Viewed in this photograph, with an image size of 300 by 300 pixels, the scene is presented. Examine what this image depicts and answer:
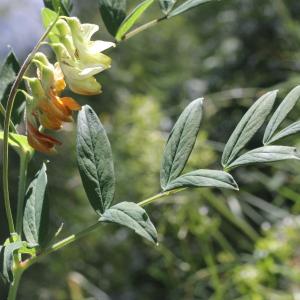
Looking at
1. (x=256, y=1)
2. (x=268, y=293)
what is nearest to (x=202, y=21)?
(x=256, y=1)

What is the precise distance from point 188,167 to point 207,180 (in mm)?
704

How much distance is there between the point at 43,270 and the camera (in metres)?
1.61

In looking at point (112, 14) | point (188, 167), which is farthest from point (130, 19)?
point (188, 167)

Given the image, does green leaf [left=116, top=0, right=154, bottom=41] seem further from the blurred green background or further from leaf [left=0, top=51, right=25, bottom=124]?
the blurred green background

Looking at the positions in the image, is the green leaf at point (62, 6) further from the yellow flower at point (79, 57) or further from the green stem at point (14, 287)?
the green stem at point (14, 287)

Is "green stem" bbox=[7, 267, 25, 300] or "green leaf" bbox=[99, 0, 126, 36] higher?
"green leaf" bbox=[99, 0, 126, 36]

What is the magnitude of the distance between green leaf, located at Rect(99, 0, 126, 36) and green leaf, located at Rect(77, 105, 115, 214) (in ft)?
0.23

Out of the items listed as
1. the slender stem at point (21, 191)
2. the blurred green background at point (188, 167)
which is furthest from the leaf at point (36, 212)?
the blurred green background at point (188, 167)

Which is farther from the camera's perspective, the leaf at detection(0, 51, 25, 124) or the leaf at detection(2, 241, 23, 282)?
the leaf at detection(0, 51, 25, 124)

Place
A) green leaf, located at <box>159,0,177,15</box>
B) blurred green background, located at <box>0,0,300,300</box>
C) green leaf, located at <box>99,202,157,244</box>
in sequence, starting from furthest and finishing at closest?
blurred green background, located at <box>0,0,300,300</box> < green leaf, located at <box>159,0,177,15</box> < green leaf, located at <box>99,202,157,244</box>

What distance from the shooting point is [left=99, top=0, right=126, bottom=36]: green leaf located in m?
0.47

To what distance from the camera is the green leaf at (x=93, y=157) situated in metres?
0.43

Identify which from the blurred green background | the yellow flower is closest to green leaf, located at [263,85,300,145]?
the yellow flower

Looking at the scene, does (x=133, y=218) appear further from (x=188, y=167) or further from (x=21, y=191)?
(x=188, y=167)
